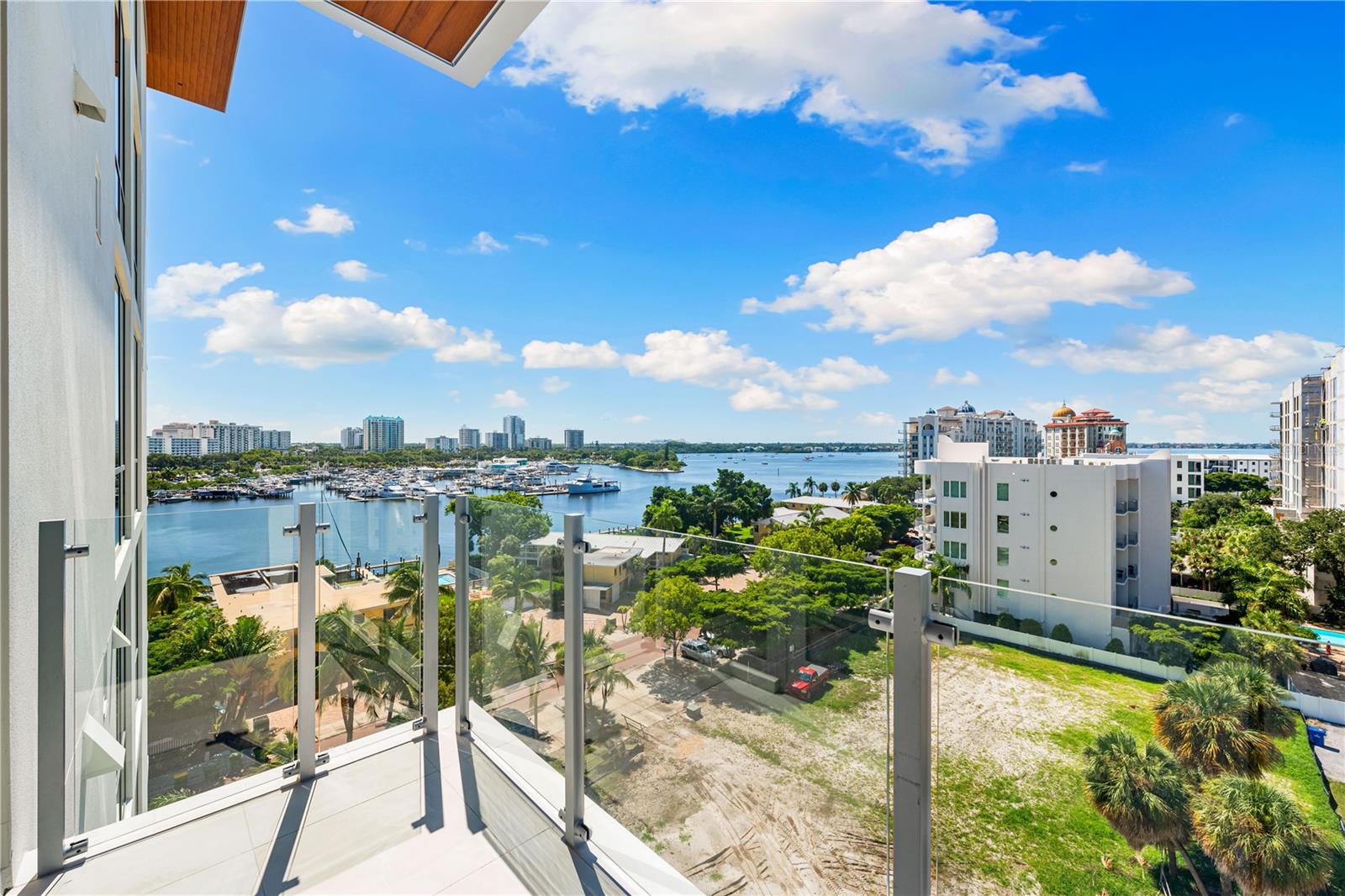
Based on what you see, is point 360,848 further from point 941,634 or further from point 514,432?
point 514,432

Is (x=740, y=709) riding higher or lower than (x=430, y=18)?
lower

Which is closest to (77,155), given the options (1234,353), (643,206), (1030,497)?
(1030,497)

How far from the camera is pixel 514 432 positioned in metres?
52.1

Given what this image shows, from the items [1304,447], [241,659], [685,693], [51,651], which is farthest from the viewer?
[1304,447]

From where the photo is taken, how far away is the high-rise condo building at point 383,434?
29203 mm

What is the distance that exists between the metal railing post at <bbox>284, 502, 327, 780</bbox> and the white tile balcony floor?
0.23 metres

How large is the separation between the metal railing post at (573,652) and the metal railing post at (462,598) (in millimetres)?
873

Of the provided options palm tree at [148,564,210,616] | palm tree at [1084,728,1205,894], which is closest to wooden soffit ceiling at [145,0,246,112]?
palm tree at [148,564,210,616]

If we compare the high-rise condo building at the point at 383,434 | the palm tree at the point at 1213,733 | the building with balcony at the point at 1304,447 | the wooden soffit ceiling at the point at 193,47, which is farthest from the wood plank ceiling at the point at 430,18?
the building with balcony at the point at 1304,447

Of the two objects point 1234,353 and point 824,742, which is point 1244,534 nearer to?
point 824,742

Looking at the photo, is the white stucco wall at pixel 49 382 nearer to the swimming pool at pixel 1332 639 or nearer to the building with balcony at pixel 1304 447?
the swimming pool at pixel 1332 639

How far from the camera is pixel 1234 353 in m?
67.6

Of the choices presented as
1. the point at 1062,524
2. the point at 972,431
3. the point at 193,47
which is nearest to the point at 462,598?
the point at 193,47

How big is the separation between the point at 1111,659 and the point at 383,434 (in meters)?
34.7
